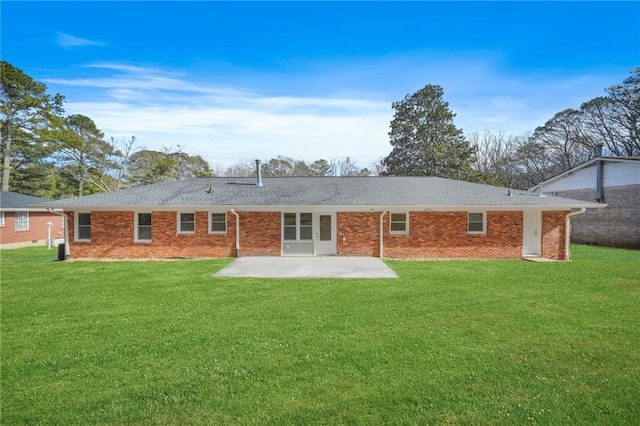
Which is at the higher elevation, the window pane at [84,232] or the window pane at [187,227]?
the window pane at [187,227]

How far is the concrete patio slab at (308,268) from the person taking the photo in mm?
11352

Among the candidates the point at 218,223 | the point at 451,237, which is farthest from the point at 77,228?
the point at 451,237

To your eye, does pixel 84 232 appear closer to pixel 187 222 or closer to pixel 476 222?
pixel 187 222

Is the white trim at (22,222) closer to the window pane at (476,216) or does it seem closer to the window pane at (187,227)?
the window pane at (187,227)

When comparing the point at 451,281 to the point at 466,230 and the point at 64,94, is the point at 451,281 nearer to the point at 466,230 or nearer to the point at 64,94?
the point at 466,230

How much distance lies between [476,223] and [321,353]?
38.8ft

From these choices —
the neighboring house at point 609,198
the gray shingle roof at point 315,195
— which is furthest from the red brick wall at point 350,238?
the neighboring house at point 609,198

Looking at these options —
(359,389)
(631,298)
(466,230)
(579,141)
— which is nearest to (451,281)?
(631,298)

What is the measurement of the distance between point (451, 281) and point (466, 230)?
5.22 meters

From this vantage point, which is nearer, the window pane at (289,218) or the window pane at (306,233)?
the window pane at (289,218)

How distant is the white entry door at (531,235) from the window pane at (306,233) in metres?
8.95

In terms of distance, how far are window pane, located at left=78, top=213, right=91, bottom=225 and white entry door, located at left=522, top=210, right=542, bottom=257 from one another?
18.5 metres

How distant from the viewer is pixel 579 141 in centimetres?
3762

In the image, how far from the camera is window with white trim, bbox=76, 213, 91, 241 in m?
15.3
